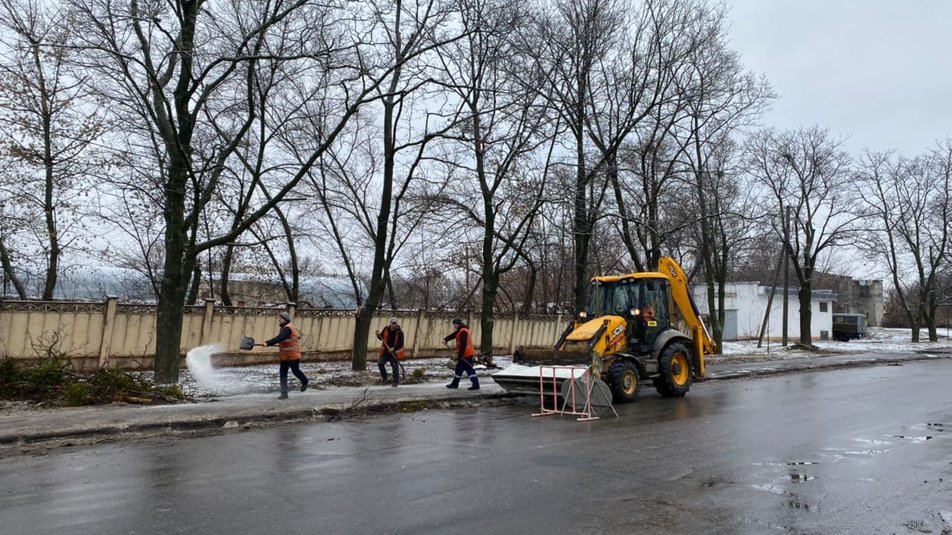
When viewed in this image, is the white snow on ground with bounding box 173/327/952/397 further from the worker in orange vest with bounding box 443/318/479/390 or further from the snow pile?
the snow pile

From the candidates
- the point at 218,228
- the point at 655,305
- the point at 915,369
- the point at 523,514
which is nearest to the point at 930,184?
the point at 915,369

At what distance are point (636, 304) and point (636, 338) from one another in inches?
28.3

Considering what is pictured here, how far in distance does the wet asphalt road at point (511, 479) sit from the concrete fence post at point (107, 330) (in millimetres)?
7753

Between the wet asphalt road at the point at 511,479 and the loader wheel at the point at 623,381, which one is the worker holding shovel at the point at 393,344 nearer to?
the wet asphalt road at the point at 511,479

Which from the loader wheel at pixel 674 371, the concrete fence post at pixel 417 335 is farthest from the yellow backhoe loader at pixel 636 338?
the concrete fence post at pixel 417 335

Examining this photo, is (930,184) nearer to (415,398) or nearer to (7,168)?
(415,398)

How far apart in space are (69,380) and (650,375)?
→ 1108cm

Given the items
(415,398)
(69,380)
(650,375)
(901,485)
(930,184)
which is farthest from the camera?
(930,184)

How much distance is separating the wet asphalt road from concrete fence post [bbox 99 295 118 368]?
775 cm

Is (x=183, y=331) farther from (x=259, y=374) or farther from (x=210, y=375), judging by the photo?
(x=259, y=374)

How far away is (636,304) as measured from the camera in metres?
14.8

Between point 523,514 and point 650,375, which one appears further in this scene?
point 650,375

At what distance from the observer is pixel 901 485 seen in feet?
22.9

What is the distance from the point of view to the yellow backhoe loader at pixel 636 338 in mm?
13414
